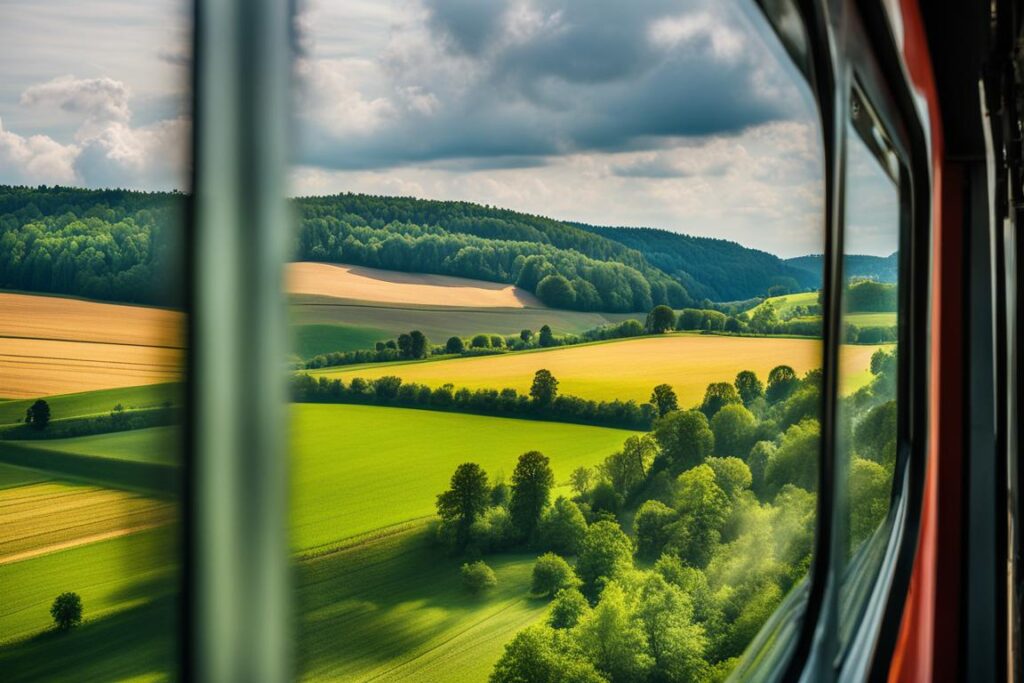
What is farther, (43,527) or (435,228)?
(435,228)

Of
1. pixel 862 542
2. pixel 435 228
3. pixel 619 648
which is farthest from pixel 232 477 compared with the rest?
pixel 862 542

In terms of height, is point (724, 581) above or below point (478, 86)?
below

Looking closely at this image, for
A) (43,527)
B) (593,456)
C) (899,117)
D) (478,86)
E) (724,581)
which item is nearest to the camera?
(43,527)

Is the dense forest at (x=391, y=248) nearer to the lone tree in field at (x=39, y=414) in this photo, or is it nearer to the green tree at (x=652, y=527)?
the lone tree in field at (x=39, y=414)

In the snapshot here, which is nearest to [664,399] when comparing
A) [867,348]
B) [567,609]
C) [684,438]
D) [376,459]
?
[684,438]

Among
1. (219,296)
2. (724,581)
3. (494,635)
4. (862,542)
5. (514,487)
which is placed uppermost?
(219,296)

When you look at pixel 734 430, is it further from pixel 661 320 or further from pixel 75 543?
pixel 75 543

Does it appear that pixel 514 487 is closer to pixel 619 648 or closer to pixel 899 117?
pixel 619 648
